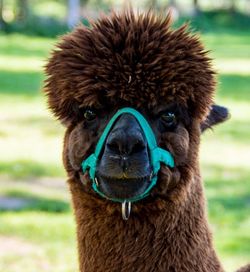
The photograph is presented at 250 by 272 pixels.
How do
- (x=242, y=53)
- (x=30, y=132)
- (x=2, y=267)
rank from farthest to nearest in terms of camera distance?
(x=242, y=53)
(x=30, y=132)
(x=2, y=267)

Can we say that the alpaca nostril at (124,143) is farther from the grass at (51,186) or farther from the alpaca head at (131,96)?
the grass at (51,186)

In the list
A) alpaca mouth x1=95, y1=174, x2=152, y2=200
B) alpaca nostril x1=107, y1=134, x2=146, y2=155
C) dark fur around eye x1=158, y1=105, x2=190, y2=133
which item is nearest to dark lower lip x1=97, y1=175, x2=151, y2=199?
alpaca mouth x1=95, y1=174, x2=152, y2=200

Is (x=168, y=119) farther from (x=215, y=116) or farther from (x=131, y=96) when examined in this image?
(x=215, y=116)

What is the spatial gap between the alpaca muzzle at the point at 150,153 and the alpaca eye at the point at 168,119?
0.21ft

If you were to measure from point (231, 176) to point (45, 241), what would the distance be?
11.7ft

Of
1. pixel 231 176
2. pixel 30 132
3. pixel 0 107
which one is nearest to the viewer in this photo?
pixel 231 176

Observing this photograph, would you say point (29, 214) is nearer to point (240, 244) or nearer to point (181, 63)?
point (240, 244)

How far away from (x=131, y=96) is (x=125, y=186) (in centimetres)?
31

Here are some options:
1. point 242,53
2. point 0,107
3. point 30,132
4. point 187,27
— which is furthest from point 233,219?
Result: point 242,53

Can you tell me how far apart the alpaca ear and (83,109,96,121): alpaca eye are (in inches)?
21.0

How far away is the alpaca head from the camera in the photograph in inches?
115

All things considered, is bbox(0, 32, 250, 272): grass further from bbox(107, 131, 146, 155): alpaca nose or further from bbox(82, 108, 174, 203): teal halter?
bbox(107, 131, 146, 155): alpaca nose

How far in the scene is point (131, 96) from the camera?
2.99 meters

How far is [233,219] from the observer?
793cm
